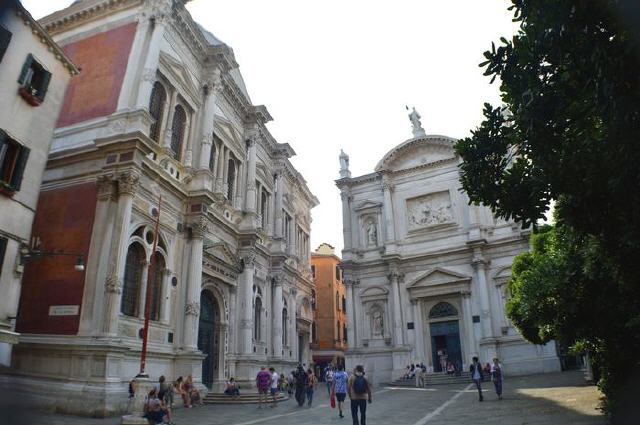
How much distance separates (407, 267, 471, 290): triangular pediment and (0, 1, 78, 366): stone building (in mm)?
22629

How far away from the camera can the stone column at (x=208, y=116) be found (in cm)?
2134

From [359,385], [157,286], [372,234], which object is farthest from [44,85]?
[372,234]

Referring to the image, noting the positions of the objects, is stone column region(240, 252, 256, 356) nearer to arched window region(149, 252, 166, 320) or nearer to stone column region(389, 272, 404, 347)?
arched window region(149, 252, 166, 320)

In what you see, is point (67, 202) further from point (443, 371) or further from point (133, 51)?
point (443, 371)

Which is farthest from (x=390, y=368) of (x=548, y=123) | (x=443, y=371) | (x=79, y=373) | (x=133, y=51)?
(x=548, y=123)

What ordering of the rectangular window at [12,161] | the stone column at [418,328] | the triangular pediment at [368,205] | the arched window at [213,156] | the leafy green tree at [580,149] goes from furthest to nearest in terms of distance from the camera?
the triangular pediment at [368,205], the stone column at [418,328], the arched window at [213,156], the rectangular window at [12,161], the leafy green tree at [580,149]

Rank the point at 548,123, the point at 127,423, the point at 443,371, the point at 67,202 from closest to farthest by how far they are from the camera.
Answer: the point at 548,123
the point at 127,423
the point at 67,202
the point at 443,371

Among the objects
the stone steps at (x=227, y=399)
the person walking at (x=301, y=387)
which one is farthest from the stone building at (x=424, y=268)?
the person walking at (x=301, y=387)

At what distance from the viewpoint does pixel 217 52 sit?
22812 mm

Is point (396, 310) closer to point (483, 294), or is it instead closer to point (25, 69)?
point (483, 294)

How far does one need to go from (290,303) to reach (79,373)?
18905mm

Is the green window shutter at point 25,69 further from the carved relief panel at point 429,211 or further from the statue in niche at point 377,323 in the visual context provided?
the carved relief panel at point 429,211

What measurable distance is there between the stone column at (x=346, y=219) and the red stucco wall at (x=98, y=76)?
21.3 metres

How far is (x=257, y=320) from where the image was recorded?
26594 mm
